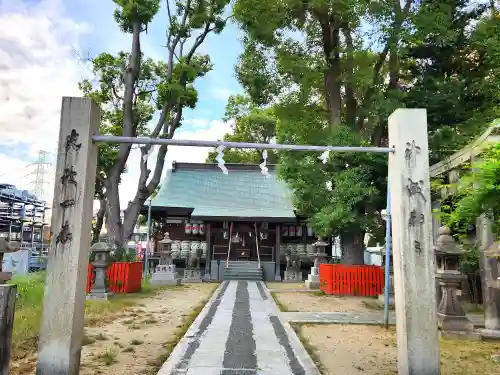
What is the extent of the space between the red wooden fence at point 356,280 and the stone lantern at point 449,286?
606 cm

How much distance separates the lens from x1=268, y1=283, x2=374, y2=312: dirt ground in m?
11.3

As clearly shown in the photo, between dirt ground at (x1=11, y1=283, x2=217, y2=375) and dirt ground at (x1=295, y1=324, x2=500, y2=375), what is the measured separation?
8.71 ft

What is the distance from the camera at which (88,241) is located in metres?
4.76

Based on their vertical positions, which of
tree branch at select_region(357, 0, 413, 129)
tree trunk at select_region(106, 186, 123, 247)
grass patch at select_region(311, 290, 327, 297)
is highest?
tree branch at select_region(357, 0, 413, 129)

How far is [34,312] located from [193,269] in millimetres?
13977

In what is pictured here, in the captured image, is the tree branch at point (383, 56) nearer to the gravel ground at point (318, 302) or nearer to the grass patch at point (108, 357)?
the gravel ground at point (318, 302)

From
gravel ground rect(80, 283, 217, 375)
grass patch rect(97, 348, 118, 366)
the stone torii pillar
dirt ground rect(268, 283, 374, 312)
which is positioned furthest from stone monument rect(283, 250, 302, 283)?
the stone torii pillar

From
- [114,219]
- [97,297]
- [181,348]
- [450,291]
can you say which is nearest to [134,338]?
[181,348]

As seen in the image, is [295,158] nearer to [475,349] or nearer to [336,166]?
[336,166]

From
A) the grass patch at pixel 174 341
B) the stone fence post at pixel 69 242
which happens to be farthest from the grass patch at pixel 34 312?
the stone fence post at pixel 69 242

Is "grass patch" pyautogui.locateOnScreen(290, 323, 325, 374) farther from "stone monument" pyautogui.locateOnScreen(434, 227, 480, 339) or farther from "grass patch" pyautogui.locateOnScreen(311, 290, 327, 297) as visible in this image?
"grass patch" pyautogui.locateOnScreen(311, 290, 327, 297)

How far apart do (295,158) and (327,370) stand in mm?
9504

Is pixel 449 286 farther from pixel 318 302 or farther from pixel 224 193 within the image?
pixel 224 193

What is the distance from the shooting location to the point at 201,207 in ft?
75.6
